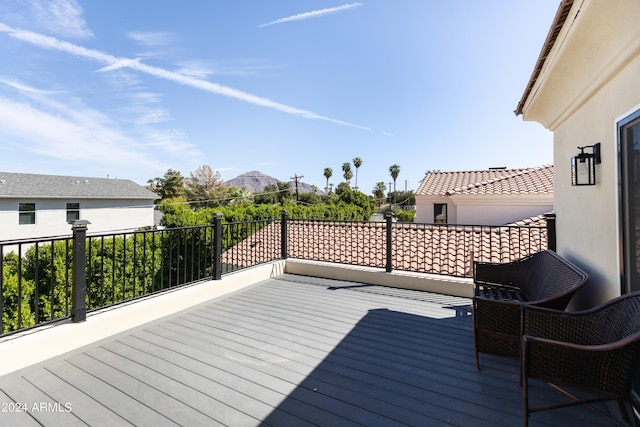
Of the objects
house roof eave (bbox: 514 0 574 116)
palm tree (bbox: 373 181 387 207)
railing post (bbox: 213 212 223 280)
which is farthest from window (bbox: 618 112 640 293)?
palm tree (bbox: 373 181 387 207)

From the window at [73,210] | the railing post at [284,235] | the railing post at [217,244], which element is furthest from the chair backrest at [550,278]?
the window at [73,210]

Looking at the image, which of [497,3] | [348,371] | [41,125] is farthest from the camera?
[41,125]

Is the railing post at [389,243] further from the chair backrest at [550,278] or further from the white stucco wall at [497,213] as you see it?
the white stucco wall at [497,213]

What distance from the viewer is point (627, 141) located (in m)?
1.80

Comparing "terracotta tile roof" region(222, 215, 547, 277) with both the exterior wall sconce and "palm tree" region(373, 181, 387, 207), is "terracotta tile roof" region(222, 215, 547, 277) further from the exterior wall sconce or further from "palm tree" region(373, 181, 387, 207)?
"palm tree" region(373, 181, 387, 207)

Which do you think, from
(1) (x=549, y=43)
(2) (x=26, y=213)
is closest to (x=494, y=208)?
(1) (x=549, y=43)

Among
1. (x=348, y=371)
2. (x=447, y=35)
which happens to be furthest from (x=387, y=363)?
(x=447, y=35)

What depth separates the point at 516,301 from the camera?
95.0 inches

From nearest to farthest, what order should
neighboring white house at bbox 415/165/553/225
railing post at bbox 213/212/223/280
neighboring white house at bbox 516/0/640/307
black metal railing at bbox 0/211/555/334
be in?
neighboring white house at bbox 516/0/640/307 → railing post at bbox 213/212/223/280 → black metal railing at bbox 0/211/555/334 → neighboring white house at bbox 415/165/553/225

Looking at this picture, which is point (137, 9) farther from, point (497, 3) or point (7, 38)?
point (497, 3)

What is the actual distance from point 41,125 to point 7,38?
11819 mm

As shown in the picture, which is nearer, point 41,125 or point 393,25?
point 393,25

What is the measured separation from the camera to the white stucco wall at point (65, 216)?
16.2 meters

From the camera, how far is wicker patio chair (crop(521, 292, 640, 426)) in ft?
4.60
